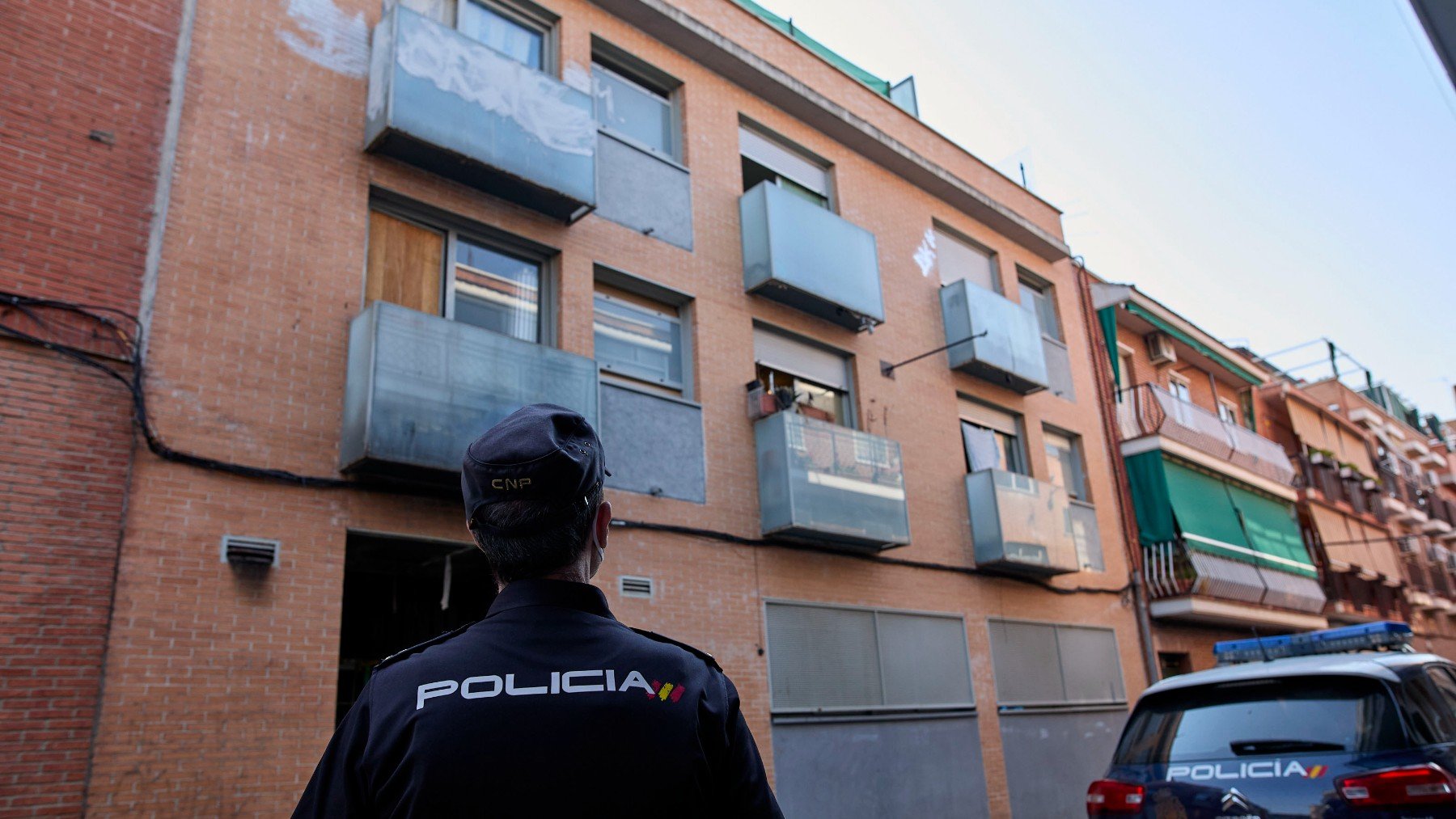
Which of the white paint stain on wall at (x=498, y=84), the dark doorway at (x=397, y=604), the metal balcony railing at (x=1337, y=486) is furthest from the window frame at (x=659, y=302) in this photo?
the metal balcony railing at (x=1337, y=486)

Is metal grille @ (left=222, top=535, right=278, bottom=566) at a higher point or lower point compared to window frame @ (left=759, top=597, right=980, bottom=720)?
higher

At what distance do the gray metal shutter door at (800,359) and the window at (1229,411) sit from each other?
562 inches

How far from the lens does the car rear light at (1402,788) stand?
14.7 feet

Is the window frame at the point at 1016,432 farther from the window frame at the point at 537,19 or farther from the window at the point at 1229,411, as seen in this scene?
the window at the point at 1229,411

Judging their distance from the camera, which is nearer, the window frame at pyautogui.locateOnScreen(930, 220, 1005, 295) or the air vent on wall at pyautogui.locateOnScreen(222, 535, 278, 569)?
the air vent on wall at pyautogui.locateOnScreen(222, 535, 278, 569)

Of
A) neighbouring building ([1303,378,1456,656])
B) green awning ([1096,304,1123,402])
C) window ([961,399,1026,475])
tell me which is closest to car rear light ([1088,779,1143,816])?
window ([961,399,1026,475])

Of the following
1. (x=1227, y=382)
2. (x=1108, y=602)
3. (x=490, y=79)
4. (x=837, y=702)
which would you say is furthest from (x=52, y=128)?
(x=1227, y=382)

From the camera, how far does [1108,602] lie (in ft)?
53.5

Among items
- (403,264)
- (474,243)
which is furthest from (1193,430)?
(403,264)

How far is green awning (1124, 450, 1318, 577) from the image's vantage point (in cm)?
1764

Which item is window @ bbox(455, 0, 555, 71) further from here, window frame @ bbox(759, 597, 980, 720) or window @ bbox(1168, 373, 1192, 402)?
window @ bbox(1168, 373, 1192, 402)

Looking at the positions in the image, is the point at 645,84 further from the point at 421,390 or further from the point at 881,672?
the point at 881,672

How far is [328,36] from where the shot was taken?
9539mm

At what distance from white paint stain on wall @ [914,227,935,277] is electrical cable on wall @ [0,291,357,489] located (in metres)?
10.6
